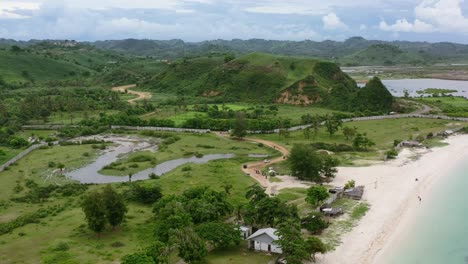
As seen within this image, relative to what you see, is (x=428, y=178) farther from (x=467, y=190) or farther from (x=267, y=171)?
(x=267, y=171)

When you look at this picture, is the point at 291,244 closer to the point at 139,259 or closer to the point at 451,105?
the point at 139,259

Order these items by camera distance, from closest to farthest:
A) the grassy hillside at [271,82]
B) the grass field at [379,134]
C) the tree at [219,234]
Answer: the tree at [219,234]
the grass field at [379,134]
the grassy hillside at [271,82]

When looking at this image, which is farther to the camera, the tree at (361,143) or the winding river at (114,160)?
the tree at (361,143)

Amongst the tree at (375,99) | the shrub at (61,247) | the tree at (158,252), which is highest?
the tree at (375,99)

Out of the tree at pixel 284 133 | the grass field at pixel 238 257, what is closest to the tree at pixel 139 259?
the grass field at pixel 238 257

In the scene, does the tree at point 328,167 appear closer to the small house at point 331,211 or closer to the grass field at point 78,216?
the grass field at point 78,216

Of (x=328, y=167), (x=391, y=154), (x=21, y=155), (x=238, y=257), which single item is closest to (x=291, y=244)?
(x=238, y=257)

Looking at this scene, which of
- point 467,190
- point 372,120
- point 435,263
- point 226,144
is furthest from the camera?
point 372,120

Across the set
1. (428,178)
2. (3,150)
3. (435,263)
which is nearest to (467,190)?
(428,178)
